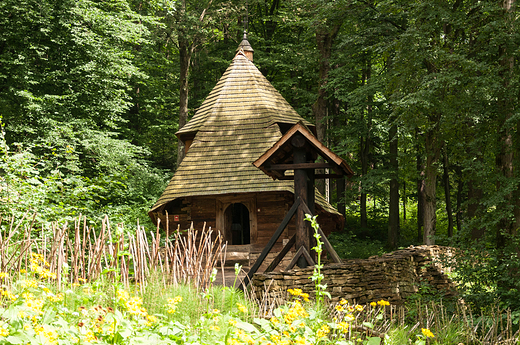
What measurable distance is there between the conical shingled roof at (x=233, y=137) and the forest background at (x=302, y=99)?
7.25ft

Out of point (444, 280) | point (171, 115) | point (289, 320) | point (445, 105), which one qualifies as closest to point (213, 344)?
point (289, 320)

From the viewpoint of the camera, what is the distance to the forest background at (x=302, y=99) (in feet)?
25.8

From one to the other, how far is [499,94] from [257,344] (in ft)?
21.9

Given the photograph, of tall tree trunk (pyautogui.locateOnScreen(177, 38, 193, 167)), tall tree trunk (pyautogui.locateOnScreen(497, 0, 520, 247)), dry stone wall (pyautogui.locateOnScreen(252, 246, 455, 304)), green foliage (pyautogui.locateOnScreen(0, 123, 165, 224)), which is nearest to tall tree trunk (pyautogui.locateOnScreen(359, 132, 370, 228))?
tall tree trunk (pyautogui.locateOnScreen(177, 38, 193, 167))

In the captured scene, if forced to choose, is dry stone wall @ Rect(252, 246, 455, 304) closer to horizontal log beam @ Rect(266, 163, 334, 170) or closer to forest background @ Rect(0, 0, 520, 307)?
forest background @ Rect(0, 0, 520, 307)

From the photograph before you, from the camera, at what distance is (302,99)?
73.2ft

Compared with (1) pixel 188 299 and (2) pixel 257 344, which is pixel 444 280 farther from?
(2) pixel 257 344

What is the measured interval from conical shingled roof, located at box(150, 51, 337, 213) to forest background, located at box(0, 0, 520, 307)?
221cm

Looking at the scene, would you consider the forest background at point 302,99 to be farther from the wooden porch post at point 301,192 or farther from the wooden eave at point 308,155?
the wooden porch post at point 301,192

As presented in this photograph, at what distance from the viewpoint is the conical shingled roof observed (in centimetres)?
1212

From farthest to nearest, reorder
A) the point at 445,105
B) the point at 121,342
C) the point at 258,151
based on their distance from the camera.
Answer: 1. the point at 258,151
2. the point at 445,105
3. the point at 121,342

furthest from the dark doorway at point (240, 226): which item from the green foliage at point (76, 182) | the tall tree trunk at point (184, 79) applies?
the tall tree trunk at point (184, 79)

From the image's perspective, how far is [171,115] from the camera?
2536cm

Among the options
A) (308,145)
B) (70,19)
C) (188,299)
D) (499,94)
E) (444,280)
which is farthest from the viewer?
(70,19)
